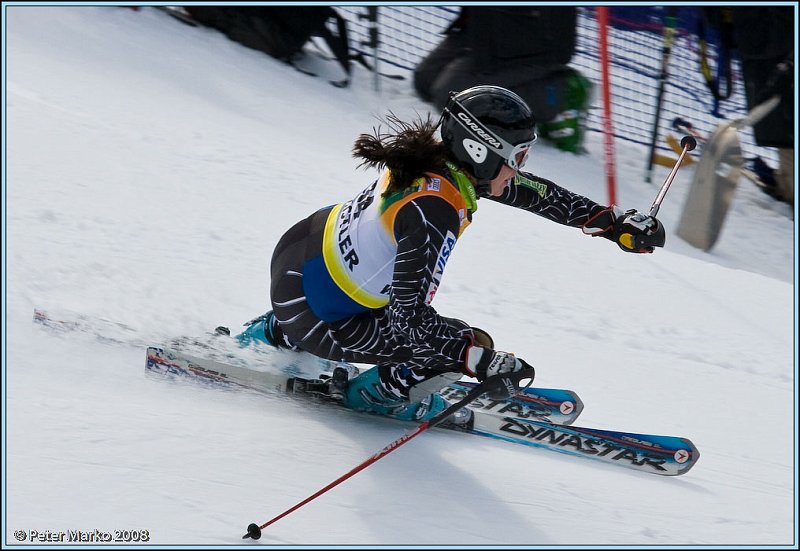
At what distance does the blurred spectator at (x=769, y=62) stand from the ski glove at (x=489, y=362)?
559cm

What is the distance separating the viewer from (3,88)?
21.5 feet

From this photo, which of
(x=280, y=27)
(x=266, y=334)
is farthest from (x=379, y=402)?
(x=280, y=27)

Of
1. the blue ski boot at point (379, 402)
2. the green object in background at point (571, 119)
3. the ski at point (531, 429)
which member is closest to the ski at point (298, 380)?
the ski at point (531, 429)

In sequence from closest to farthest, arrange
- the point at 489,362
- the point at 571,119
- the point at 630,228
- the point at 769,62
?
1. the point at 489,362
2. the point at 630,228
3. the point at 769,62
4. the point at 571,119

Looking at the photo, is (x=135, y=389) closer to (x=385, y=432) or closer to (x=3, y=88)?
(x=385, y=432)

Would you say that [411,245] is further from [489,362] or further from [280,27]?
[280,27]

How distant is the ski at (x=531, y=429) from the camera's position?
11.9ft

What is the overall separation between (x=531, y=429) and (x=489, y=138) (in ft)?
4.33

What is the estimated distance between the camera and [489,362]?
10.3 ft

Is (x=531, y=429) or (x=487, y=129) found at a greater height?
(x=487, y=129)

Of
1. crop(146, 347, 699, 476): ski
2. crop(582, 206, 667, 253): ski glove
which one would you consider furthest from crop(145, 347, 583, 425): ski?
crop(582, 206, 667, 253): ski glove

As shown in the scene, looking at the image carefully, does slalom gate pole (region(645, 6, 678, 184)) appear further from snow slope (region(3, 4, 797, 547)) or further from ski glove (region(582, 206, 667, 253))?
ski glove (region(582, 206, 667, 253))

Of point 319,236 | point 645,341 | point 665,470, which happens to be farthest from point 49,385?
point 645,341

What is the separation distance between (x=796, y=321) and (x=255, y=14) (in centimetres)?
609
